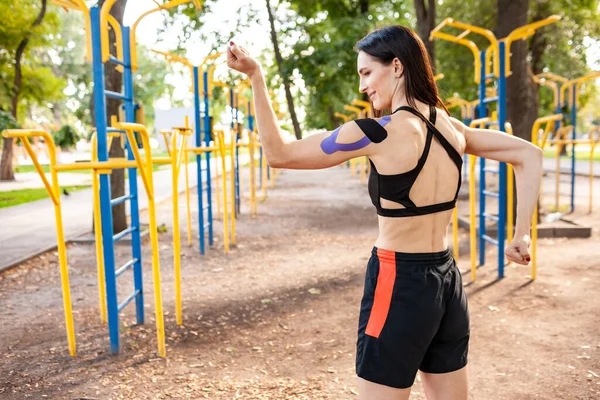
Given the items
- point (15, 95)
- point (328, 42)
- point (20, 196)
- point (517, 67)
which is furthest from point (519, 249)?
point (15, 95)

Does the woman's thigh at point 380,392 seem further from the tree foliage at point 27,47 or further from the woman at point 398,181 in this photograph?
the tree foliage at point 27,47

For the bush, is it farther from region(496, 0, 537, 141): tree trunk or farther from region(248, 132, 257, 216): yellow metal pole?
region(496, 0, 537, 141): tree trunk

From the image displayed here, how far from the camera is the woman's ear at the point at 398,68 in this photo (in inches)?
68.0

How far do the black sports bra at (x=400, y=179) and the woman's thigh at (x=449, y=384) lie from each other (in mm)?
556

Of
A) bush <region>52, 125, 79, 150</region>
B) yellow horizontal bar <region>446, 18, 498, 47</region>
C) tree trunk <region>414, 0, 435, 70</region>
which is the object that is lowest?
bush <region>52, 125, 79, 150</region>

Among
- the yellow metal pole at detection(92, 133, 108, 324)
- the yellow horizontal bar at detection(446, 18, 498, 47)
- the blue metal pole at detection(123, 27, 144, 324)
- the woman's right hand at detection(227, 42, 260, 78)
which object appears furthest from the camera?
the yellow horizontal bar at detection(446, 18, 498, 47)

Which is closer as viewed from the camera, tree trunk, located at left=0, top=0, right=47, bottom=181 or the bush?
tree trunk, located at left=0, top=0, right=47, bottom=181

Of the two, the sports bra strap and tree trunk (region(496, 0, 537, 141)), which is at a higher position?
tree trunk (region(496, 0, 537, 141))

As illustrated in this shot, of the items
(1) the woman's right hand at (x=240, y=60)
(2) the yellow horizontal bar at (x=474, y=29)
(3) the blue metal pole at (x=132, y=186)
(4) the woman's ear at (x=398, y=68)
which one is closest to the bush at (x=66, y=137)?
(2) the yellow horizontal bar at (x=474, y=29)

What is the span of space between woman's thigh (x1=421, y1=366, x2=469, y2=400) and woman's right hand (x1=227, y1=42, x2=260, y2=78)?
113 centimetres

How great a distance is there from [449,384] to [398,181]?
0.72 meters

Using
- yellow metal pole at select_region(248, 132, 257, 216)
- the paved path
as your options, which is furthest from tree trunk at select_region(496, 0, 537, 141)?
the paved path

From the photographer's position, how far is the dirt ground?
3322 mm

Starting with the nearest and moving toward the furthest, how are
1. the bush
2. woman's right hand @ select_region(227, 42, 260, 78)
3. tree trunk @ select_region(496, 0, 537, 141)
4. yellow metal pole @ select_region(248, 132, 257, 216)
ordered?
woman's right hand @ select_region(227, 42, 260, 78)
tree trunk @ select_region(496, 0, 537, 141)
yellow metal pole @ select_region(248, 132, 257, 216)
the bush
